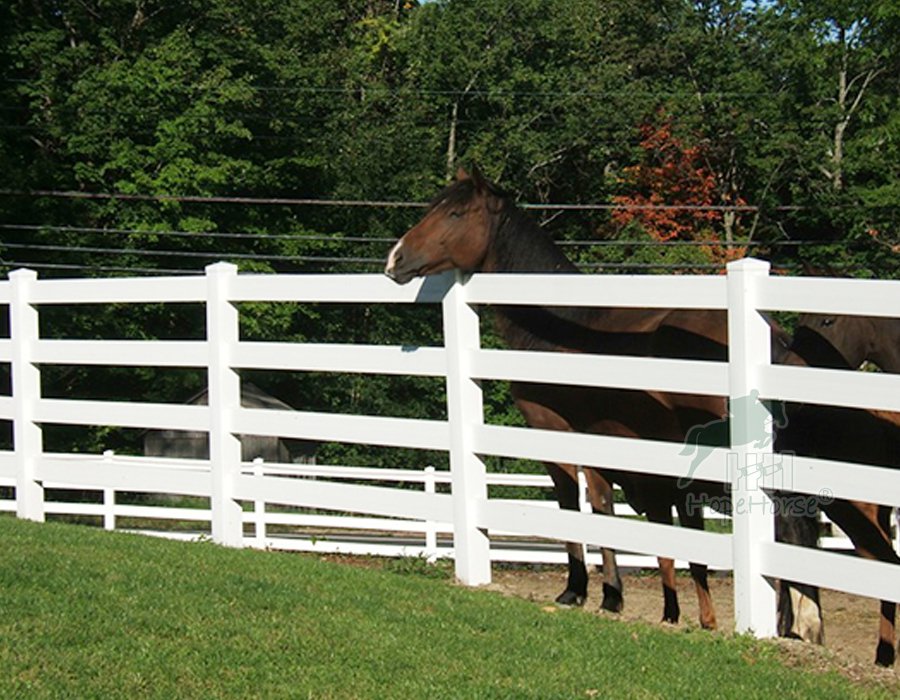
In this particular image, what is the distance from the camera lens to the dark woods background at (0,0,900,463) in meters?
34.2

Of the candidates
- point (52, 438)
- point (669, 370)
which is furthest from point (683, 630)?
point (52, 438)

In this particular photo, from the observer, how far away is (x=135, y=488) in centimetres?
905

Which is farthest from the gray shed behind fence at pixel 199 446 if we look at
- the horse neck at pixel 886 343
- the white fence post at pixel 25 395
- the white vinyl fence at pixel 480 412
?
the horse neck at pixel 886 343

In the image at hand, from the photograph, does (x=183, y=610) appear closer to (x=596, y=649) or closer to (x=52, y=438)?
(x=596, y=649)

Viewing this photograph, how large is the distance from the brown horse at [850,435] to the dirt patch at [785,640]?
15.2 inches

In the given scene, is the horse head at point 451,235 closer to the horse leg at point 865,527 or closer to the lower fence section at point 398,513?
the lower fence section at point 398,513

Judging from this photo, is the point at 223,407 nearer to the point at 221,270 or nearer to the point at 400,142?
the point at 221,270

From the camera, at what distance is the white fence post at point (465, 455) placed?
7227 millimetres

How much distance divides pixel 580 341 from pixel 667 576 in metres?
1.43

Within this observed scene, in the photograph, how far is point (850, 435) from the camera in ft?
22.1

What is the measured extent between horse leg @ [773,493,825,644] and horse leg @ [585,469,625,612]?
0.90 meters

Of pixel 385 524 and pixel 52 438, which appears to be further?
pixel 52 438

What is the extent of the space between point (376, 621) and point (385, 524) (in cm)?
849

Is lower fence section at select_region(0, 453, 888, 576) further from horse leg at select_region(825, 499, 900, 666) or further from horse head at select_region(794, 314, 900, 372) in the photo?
horse head at select_region(794, 314, 900, 372)
